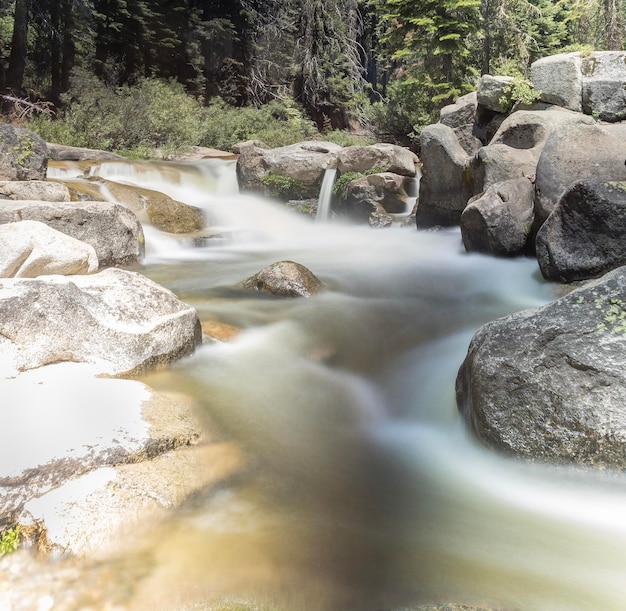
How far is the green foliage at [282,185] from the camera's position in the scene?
14.5 m

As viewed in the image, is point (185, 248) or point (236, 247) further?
point (236, 247)

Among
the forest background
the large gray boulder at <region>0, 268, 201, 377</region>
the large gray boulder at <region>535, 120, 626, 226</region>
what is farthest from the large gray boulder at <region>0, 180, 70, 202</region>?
the large gray boulder at <region>535, 120, 626, 226</region>

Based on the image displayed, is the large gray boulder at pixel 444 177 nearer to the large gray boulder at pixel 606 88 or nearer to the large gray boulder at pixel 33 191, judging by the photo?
the large gray boulder at pixel 606 88

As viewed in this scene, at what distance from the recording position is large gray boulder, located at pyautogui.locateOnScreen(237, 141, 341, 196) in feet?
47.4

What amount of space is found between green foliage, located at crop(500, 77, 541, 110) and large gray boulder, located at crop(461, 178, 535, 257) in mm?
3635

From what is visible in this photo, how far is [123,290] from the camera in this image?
4.38 m

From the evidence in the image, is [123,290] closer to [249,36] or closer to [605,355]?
[605,355]

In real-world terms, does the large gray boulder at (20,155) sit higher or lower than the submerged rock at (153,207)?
higher

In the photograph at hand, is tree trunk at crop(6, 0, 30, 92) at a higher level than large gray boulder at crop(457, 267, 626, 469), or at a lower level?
higher

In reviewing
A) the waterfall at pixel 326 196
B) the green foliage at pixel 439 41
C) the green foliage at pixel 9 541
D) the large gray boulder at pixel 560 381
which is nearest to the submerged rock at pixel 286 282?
the large gray boulder at pixel 560 381

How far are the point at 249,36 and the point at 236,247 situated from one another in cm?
2020

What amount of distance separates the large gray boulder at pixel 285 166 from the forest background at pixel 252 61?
4.22 m

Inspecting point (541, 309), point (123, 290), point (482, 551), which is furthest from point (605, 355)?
point (123, 290)

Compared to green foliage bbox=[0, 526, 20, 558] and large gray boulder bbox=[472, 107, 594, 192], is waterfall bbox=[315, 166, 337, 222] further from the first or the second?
green foliage bbox=[0, 526, 20, 558]
